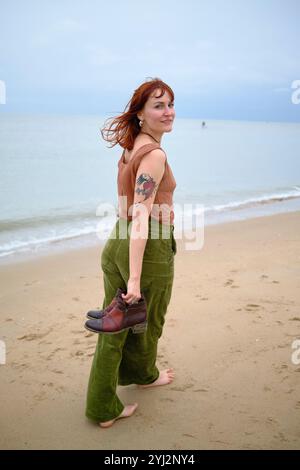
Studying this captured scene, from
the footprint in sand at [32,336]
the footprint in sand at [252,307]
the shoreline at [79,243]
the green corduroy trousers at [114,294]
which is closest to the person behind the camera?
the green corduroy trousers at [114,294]

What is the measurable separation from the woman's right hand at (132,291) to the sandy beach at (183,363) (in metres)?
0.91

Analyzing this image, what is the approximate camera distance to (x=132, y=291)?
2.12 metres

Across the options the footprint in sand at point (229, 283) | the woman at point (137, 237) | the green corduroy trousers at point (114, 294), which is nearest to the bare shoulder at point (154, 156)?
the woman at point (137, 237)

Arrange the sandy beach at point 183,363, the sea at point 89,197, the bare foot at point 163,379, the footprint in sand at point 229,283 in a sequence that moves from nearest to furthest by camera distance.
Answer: the sandy beach at point 183,363 < the bare foot at point 163,379 < the footprint in sand at point 229,283 < the sea at point 89,197

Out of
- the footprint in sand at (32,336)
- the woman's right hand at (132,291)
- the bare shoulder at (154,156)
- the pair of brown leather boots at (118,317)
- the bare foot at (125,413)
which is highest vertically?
the bare shoulder at (154,156)

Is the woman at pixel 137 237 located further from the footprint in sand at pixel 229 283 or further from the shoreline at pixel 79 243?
the shoreline at pixel 79 243

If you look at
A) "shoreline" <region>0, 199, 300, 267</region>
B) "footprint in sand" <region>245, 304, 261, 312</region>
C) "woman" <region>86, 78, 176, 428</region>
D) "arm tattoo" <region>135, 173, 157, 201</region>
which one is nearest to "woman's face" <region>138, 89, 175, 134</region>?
"woman" <region>86, 78, 176, 428</region>

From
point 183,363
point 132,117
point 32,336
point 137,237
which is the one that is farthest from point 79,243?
point 137,237

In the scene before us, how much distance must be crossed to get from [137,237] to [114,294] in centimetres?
48

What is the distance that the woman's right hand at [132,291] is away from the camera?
2.12 metres

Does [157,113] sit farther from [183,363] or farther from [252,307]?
[252,307]
